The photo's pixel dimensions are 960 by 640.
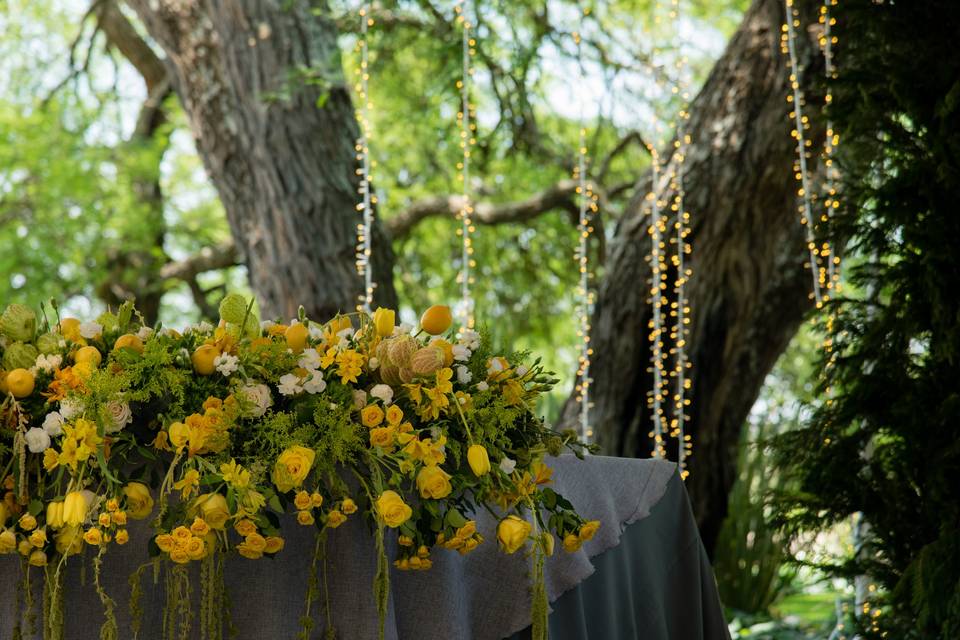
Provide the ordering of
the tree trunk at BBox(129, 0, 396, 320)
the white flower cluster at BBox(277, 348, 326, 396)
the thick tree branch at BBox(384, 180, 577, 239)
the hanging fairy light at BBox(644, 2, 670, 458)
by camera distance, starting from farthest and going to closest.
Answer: the thick tree branch at BBox(384, 180, 577, 239)
the tree trunk at BBox(129, 0, 396, 320)
the hanging fairy light at BBox(644, 2, 670, 458)
the white flower cluster at BBox(277, 348, 326, 396)

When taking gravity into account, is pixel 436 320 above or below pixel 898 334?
below

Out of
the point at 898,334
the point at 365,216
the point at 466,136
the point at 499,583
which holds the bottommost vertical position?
the point at 499,583

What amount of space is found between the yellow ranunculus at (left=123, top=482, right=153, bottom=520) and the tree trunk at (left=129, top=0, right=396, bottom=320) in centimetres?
275

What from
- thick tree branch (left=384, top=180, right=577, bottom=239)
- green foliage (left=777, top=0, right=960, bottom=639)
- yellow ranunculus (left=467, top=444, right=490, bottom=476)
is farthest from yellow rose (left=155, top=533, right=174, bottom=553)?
thick tree branch (left=384, top=180, right=577, bottom=239)

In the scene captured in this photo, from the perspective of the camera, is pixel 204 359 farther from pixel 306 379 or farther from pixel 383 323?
pixel 383 323

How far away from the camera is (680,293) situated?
11.8 feet

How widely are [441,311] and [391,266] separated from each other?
2.81m

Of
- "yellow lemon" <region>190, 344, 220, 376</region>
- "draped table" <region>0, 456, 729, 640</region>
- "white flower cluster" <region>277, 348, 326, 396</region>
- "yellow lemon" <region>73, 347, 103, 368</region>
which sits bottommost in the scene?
"draped table" <region>0, 456, 729, 640</region>

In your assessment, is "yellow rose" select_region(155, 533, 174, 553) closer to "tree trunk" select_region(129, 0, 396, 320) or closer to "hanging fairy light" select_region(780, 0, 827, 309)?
"hanging fairy light" select_region(780, 0, 827, 309)

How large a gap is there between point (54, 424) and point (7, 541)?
13cm

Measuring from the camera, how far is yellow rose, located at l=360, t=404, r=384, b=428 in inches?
48.9

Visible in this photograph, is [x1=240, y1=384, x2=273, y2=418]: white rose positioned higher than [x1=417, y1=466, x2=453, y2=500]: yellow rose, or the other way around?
[x1=240, y1=384, x2=273, y2=418]: white rose

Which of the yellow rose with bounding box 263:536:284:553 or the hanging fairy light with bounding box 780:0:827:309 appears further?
the hanging fairy light with bounding box 780:0:827:309

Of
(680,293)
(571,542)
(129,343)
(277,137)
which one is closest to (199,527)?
(129,343)
